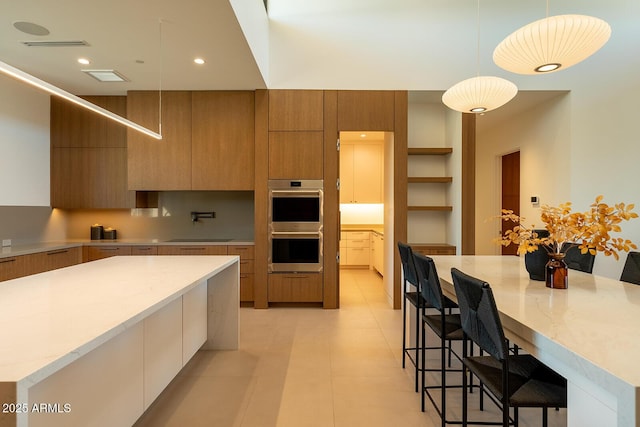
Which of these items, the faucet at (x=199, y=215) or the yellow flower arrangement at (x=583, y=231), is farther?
the faucet at (x=199, y=215)

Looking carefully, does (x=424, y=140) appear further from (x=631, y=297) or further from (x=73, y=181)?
(x=73, y=181)

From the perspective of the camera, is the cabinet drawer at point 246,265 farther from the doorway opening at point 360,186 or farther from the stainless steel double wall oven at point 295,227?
the doorway opening at point 360,186

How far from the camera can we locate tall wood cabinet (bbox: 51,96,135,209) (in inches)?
181

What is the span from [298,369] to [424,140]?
11.9 feet

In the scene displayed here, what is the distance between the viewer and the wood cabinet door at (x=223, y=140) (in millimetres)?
4395

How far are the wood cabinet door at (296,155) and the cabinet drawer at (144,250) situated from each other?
1.84m

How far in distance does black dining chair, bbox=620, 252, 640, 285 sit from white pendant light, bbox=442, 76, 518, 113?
144cm

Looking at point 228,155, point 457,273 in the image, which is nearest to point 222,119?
point 228,155

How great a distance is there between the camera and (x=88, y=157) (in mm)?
4648

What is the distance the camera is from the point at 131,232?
4969 mm

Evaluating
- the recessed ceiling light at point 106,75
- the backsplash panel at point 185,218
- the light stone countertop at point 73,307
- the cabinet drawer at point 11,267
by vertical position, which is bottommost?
the cabinet drawer at point 11,267

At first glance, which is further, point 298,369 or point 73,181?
point 73,181

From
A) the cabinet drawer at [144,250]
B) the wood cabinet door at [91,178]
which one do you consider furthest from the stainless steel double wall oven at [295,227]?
the wood cabinet door at [91,178]

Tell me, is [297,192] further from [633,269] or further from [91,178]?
[633,269]
